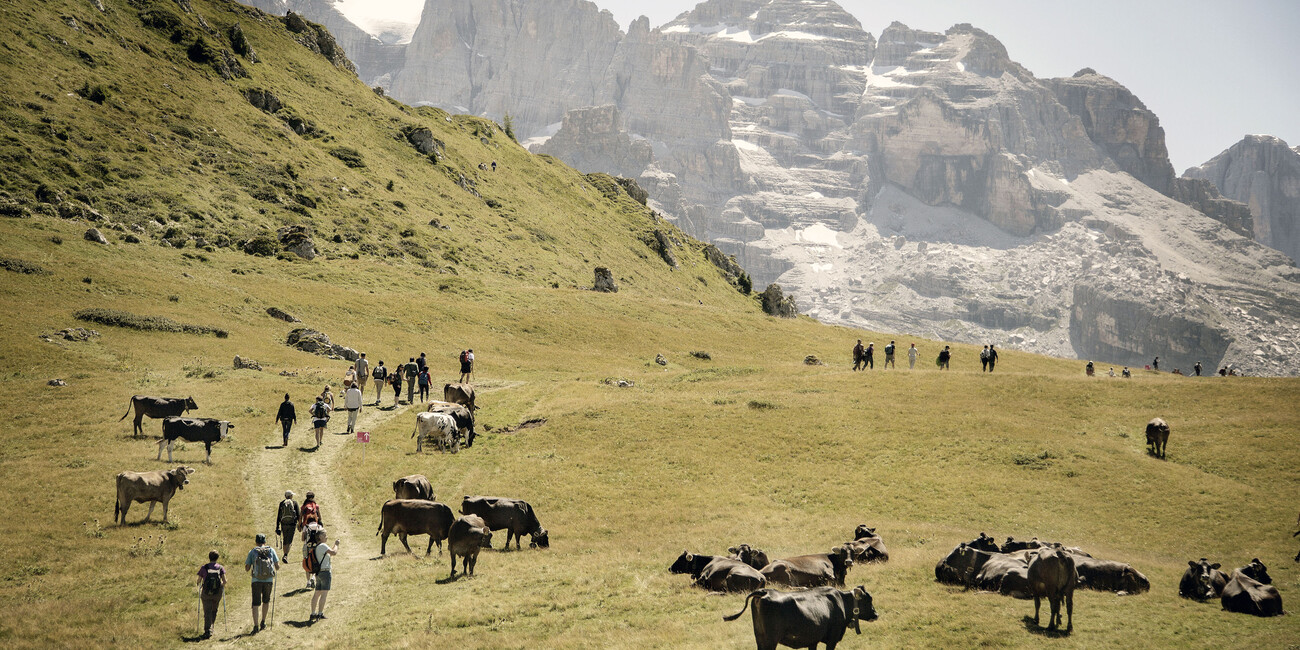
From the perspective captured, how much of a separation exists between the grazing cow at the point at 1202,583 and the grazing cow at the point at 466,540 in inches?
857

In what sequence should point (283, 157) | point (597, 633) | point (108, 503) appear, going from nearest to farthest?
point (597, 633)
point (108, 503)
point (283, 157)

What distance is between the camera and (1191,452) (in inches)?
1623

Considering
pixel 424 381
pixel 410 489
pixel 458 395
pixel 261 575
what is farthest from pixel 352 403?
pixel 261 575

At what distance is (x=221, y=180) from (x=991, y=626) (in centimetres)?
9907

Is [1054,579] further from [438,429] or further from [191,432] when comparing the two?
[191,432]

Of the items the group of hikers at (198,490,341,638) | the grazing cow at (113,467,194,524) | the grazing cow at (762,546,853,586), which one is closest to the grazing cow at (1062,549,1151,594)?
the grazing cow at (762,546,853,586)

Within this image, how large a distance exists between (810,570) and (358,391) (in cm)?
2810

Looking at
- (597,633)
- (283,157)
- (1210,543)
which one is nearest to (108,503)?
(597,633)

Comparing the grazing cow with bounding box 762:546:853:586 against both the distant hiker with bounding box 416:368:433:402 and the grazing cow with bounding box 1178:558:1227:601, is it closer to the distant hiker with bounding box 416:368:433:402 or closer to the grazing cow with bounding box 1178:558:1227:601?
the grazing cow with bounding box 1178:558:1227:601

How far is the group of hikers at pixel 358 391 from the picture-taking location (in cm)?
3788

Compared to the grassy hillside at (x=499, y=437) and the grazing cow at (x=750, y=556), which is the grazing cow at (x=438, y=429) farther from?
the grazing cow at (x=750, y=556)

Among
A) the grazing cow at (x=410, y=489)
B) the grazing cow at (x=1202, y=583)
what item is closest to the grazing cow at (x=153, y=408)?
the grazing cow at (x=410, y=489)

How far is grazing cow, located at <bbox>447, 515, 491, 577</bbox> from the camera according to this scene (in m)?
24.1

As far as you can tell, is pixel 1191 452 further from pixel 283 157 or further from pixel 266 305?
pixel 283 157
